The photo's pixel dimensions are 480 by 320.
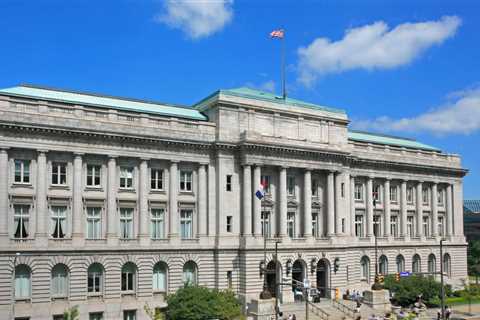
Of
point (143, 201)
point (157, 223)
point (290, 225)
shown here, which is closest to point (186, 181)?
point (157, 223)

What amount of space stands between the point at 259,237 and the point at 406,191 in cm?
3000

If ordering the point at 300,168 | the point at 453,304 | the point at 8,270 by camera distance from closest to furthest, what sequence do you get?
the point at 8,270 < the point at 300,168 < the point at 453,304

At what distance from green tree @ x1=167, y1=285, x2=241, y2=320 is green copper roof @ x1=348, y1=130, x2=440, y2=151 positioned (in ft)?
114

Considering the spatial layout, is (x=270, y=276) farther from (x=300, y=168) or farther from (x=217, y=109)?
(x=217, y=109)

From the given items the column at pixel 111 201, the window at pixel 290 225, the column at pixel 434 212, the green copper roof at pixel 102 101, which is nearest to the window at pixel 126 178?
the column at pixel 111 201

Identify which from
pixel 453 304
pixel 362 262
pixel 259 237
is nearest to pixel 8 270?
pixel 259 237

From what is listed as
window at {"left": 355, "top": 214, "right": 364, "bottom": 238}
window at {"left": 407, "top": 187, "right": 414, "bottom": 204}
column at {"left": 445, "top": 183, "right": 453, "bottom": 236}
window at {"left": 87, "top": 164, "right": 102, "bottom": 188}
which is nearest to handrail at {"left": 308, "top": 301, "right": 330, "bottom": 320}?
window at {"left": 355, "top": 214, "right": 364, "bottom": 238}

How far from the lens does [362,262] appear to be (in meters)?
79.9

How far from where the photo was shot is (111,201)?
59688mm

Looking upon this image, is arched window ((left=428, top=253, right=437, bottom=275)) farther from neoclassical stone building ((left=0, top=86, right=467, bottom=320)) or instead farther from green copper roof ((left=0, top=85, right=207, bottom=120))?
green copper roof ((left=0, top=85, right=207, bottom=120))

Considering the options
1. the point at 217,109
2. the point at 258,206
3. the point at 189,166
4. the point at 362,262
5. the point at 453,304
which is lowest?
the point at 453,304

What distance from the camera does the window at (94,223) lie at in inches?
2320

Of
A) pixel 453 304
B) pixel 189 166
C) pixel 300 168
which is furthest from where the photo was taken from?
pixel 453 304

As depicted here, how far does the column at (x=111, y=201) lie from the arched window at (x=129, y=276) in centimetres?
320
